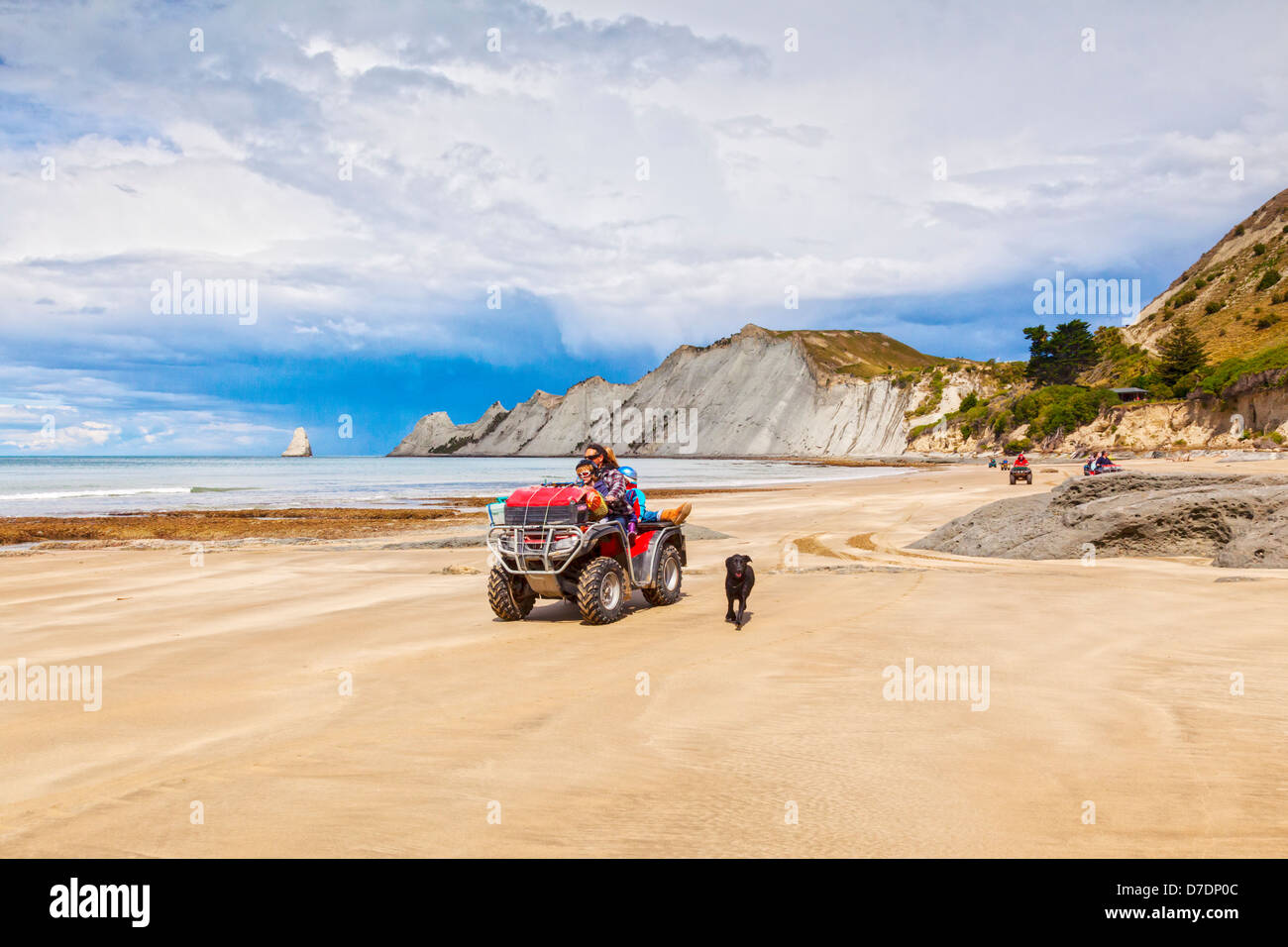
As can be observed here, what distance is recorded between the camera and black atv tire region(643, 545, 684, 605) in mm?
10891

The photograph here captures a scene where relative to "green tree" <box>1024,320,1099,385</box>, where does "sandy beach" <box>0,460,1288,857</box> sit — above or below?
below

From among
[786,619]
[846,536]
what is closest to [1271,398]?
[846,536]

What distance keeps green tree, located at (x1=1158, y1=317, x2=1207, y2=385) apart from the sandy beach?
83.0 meters

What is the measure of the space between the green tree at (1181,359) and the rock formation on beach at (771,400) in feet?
150

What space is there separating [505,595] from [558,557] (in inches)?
39.2

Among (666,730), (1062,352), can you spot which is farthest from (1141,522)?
(1062,352)

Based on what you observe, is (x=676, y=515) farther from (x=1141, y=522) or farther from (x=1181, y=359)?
(x=1181, y=359)

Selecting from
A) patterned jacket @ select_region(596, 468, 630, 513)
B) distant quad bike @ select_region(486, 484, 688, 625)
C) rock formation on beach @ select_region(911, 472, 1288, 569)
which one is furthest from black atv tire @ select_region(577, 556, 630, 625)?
rock formation on beach @ select_region(911, 472, 1288, 569)

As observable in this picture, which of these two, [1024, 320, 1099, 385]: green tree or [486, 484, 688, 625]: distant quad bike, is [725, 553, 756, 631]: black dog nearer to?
[486, 484, 688, 625]: distant quad bike

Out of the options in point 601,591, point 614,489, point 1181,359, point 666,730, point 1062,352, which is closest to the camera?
point 666,730

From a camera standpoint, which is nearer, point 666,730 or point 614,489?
point 666,730

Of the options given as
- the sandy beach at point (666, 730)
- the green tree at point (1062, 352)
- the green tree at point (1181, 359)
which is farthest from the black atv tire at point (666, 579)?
the green tree at point (1062, 352)

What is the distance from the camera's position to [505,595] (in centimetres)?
999

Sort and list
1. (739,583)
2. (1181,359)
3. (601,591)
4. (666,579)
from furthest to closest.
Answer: (1181,359) < (666,579) < (601,591) < (739,583)
